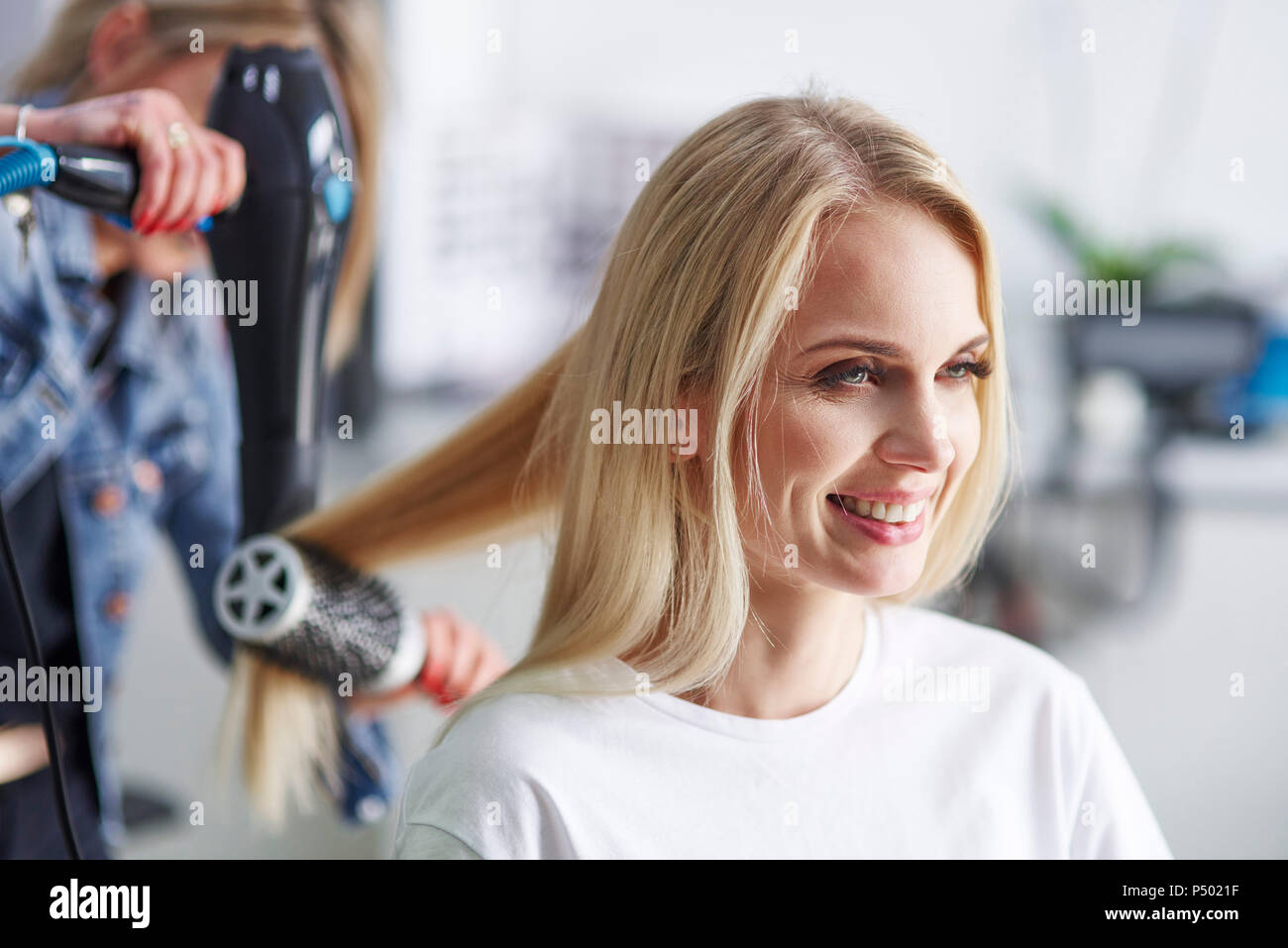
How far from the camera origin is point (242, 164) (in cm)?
79

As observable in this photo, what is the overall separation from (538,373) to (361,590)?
0.68ft

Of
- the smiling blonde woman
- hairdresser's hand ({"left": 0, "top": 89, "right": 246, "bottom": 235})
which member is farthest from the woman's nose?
hairdresser's hand ({"left": 0, "top": 89, "right": 246, "bottom": 235})

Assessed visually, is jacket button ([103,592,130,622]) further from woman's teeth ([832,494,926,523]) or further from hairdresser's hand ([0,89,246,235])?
woman's teeth ([832,494,926,523])

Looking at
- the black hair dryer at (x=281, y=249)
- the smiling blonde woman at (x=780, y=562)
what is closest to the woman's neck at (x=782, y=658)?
the smiling blonde woman at (x=780, y=562)

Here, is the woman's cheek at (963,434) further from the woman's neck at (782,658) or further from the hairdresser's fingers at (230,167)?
the hairdresser's fingers at (230,167)

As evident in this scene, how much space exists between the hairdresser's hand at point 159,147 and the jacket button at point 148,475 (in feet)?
1.31

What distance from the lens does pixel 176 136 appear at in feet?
2.44

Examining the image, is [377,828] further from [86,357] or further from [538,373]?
[538,373]

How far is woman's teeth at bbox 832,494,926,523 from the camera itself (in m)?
0.65

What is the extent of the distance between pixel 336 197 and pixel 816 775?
1.71 feet

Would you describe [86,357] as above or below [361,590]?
above

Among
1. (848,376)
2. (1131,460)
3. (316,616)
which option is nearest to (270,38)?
(316,616)
